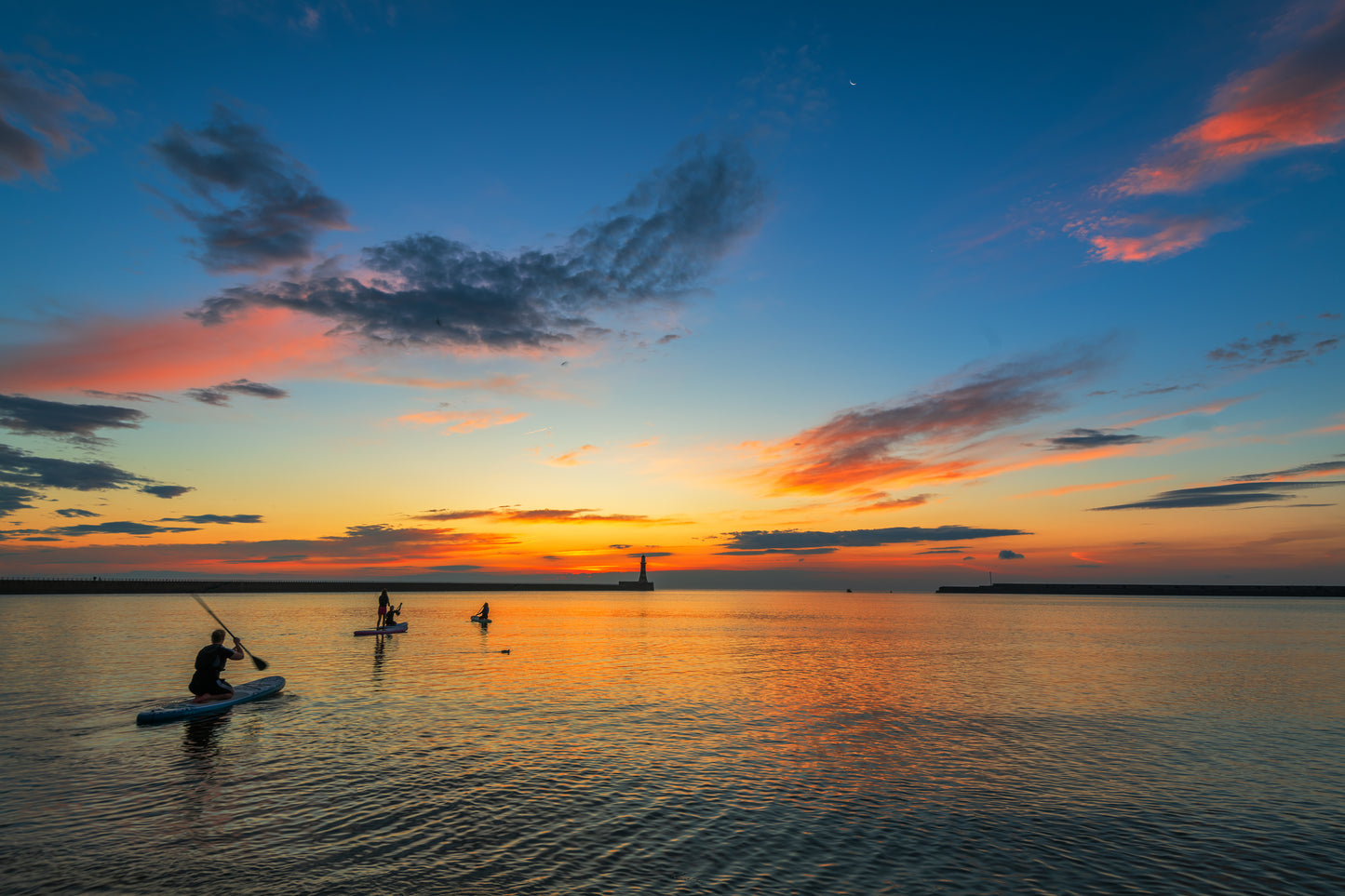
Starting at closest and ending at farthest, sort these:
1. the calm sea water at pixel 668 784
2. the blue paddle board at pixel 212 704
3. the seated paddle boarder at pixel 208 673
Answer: the calm sea water at pixel 668 784 < the blue paddle board at pixel 212 704 < the seated paddle boarder at pixel 208 673

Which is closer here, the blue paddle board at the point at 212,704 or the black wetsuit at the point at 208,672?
the blue paddle board at the point at 212,704

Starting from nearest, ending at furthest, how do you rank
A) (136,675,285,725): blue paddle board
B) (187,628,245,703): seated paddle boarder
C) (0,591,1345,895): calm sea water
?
(0,591,1345,895): calm sea water, (136,675,285,725): blue paddle board, (187,628,245,703): seated paddle boarder

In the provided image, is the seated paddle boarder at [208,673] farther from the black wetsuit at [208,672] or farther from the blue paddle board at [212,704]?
the blue paddle board at [212,704]

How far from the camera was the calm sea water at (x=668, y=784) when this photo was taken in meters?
13.5

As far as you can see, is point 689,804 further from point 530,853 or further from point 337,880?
point 337,880

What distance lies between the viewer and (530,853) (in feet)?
47.0

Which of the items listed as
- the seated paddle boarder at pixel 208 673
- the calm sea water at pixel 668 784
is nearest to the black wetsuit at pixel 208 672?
the seated paddle boarder at pixel 208 673

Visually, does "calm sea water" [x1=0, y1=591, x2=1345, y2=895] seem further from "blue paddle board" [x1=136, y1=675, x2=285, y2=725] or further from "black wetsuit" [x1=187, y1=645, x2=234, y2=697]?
"black wetsuit" [x1=187, y1=645, x2=234, y2=697]

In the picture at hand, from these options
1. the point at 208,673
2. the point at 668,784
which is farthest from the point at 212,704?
the point at 668,784

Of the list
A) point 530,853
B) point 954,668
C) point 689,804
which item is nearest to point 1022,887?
point 689,804

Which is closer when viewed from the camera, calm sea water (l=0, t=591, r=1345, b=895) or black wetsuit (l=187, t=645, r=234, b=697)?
calm sea water (l=0, t=591, r=1345, b=895)

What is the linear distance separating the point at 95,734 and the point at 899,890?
27.9 m

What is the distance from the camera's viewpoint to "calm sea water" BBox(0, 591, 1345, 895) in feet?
44.3

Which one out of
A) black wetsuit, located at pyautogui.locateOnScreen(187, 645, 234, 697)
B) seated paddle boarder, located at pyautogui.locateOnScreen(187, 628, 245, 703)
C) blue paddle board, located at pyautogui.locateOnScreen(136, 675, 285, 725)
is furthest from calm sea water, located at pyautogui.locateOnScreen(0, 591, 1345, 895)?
black wetsuit, located at pyautogui.locateOnScreen(187, 645, 234, 697)
